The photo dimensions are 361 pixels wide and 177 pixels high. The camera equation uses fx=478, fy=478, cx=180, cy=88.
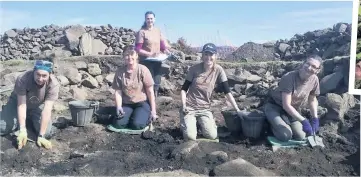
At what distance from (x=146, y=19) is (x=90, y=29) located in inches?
275

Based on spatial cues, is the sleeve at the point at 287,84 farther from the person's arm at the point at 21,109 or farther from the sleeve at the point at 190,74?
the person's arm at the point at 21,109

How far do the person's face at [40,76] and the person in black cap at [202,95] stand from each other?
1734 mm

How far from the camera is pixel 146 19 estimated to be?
765 cm

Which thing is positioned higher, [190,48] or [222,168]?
[190,48]

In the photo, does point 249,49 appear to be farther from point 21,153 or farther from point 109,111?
point 21,153

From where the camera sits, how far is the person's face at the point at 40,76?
215 inches

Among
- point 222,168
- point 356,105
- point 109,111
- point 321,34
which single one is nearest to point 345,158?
point 222,168

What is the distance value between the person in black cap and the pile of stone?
6.81m

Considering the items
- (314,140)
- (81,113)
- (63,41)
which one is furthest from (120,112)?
(63,41)

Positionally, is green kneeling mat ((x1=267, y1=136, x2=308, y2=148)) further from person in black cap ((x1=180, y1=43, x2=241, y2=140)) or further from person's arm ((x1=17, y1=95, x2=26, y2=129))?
person's arm ((x1=17, y1=95, x2=26, y2=129))

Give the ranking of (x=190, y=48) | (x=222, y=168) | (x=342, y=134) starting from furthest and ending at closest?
1. (x=190, y=48)
2. (x=342, y=134)
3. (x=222, y=168)

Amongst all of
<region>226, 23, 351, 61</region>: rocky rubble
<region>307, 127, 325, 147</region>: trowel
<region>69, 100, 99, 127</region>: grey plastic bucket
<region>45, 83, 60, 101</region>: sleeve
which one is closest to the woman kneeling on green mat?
<region>69, 100, 99, 127</region>: grey plastic bucket

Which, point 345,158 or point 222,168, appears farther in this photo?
point 345,158

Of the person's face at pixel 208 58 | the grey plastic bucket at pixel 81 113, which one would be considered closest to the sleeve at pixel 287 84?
the person's face at pixel 208 58
